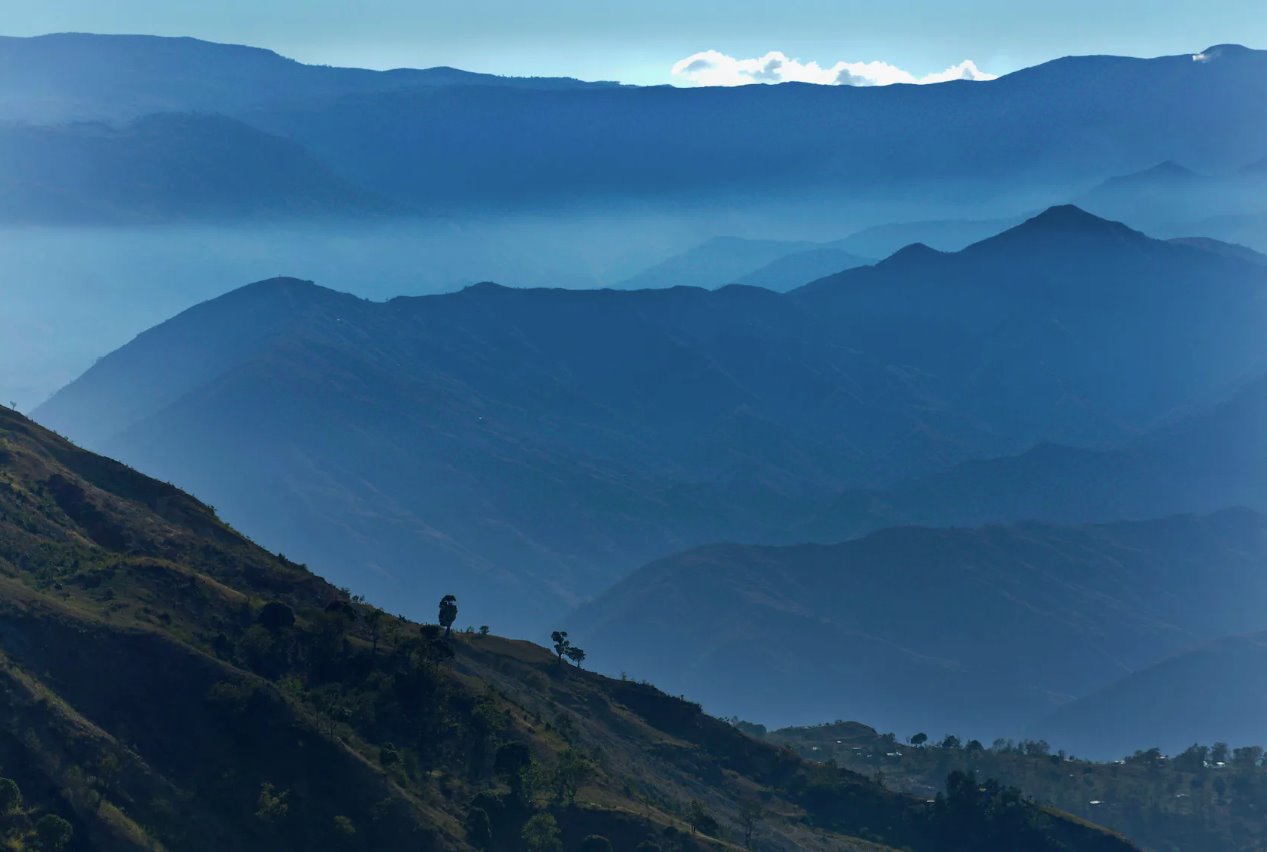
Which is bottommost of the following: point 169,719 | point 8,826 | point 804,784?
point 8,826

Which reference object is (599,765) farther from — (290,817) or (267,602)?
(290,817)

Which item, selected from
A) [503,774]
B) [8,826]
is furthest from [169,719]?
[503,774]

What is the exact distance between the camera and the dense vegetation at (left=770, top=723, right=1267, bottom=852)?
16088 cm

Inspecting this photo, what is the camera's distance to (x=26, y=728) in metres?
80.4

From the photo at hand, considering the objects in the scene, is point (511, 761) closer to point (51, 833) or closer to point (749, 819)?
point (749, 819)

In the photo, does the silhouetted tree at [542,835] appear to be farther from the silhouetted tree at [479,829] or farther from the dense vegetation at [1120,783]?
the dense vegetation at [1120,783]

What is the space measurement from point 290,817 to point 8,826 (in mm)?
13663

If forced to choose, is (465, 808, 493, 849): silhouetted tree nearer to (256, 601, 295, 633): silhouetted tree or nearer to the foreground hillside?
the foreground hillside

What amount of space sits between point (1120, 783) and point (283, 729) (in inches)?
3997

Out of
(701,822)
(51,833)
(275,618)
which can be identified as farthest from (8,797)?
(701,822)

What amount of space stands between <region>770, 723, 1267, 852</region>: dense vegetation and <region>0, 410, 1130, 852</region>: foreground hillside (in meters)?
30.8

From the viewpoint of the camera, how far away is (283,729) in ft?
290

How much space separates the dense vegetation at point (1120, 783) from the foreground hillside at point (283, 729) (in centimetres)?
3080

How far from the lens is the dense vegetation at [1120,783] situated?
528 feet
